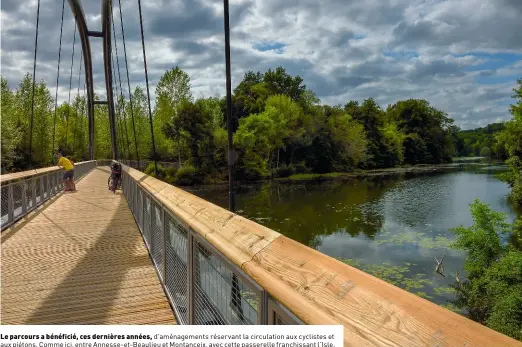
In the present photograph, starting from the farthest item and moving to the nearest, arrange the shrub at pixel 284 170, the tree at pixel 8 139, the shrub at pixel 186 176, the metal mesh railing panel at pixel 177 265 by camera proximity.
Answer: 1. the shrub at pixel 284 170
2. the shrub at pixel 186 176
3. the tree at pixel 8 139
4. the metal mesh railing panel at pixel 177 265

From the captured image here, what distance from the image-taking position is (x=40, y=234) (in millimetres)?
7539

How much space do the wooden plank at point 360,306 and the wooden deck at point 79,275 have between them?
247 centimetres

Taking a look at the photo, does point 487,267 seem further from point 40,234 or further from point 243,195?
point 243,195

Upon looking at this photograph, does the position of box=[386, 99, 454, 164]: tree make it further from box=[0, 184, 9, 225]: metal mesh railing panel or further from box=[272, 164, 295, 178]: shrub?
→ box=[0, 184, 9, 225]: metal mesh railing panel

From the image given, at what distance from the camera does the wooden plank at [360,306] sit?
2.68ft

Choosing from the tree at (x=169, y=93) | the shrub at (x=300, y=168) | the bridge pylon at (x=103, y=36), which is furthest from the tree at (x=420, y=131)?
the bridge pylon at (x=103, y=36)

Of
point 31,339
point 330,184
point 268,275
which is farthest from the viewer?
point 330,184

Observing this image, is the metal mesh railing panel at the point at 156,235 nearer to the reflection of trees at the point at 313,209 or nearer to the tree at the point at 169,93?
the reflection of trees at the point at 313,209

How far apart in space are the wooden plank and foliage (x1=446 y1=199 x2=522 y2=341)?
11.4 meters

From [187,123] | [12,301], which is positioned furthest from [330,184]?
[12,301]

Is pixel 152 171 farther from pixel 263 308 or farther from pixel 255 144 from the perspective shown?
pixel 263 308

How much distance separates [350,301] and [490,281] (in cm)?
1391

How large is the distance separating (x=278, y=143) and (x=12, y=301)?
168ft

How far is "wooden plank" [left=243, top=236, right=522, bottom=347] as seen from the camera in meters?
0.82
